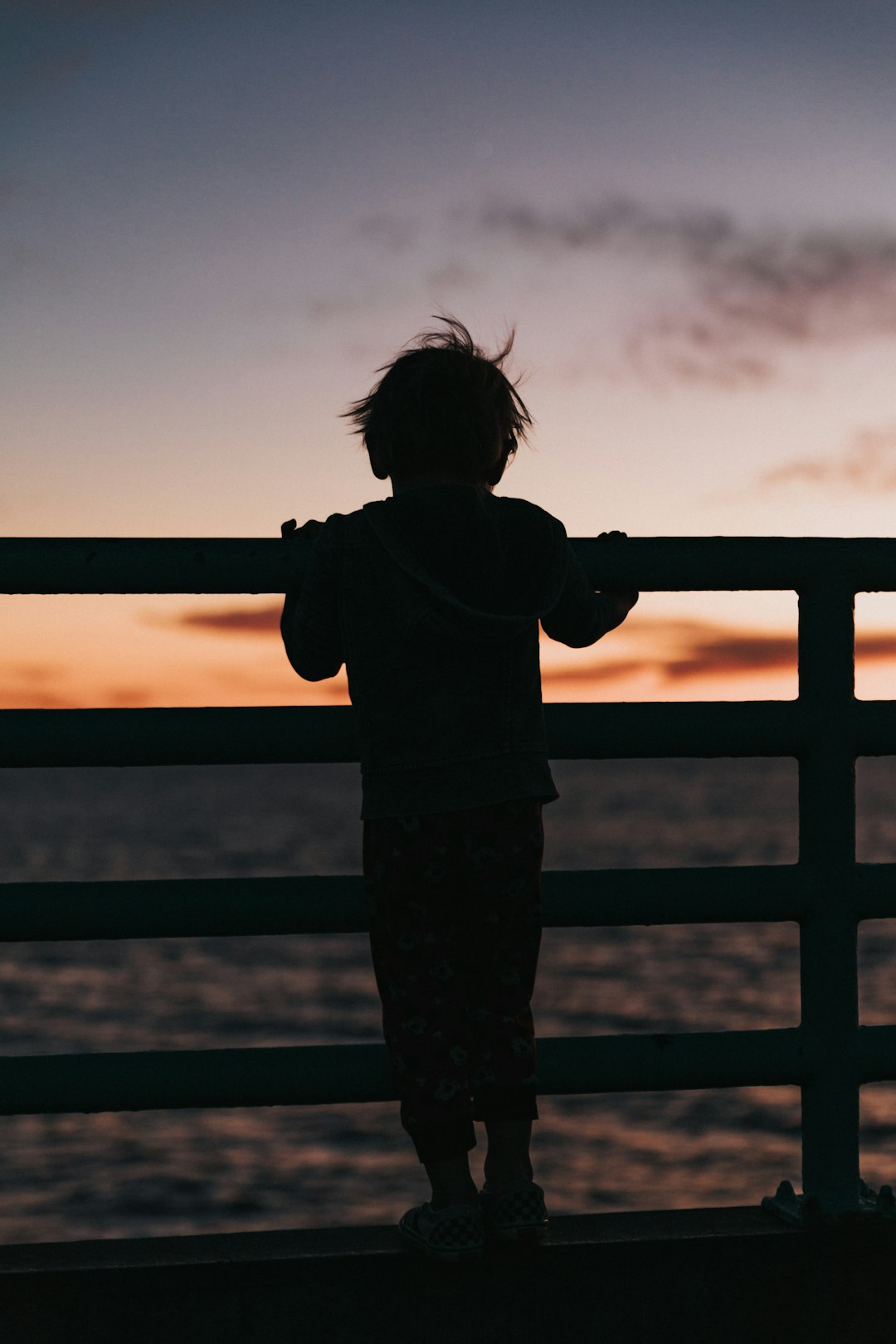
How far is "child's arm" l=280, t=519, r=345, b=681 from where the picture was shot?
7.89 ft

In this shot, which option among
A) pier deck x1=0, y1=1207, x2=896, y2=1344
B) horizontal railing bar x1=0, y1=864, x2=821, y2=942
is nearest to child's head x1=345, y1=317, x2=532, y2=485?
horizontal railing bar x1=0, y1=864, x2=821, y2=942

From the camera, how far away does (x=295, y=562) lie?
2.46 meters

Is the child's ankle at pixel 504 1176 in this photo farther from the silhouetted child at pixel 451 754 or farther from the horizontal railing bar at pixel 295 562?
the horizontal railing bar at pixel 295 562

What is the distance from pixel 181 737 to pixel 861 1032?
1356 millimetres

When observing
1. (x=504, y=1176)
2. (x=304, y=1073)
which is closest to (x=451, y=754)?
(x=304, y=1073)

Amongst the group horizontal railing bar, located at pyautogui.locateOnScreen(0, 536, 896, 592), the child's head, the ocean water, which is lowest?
the ocean water

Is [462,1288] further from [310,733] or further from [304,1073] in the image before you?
[310,733]

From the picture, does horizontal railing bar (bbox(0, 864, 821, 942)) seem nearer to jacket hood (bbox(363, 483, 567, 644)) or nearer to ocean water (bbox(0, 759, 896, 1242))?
jacket hood (bbox(363, 483, 567, 644))

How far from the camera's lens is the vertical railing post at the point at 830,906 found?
2.55 m

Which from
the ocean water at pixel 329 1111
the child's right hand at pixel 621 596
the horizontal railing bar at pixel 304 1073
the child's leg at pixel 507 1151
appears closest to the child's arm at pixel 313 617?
the child's right hand at pixel 621 596

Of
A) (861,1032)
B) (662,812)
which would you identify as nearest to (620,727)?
(861,1032)

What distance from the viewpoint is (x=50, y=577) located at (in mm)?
2383

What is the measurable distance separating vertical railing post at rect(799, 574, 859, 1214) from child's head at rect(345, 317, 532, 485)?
68cm

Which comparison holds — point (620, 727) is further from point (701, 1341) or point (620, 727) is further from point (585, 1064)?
point (701, 1341)
